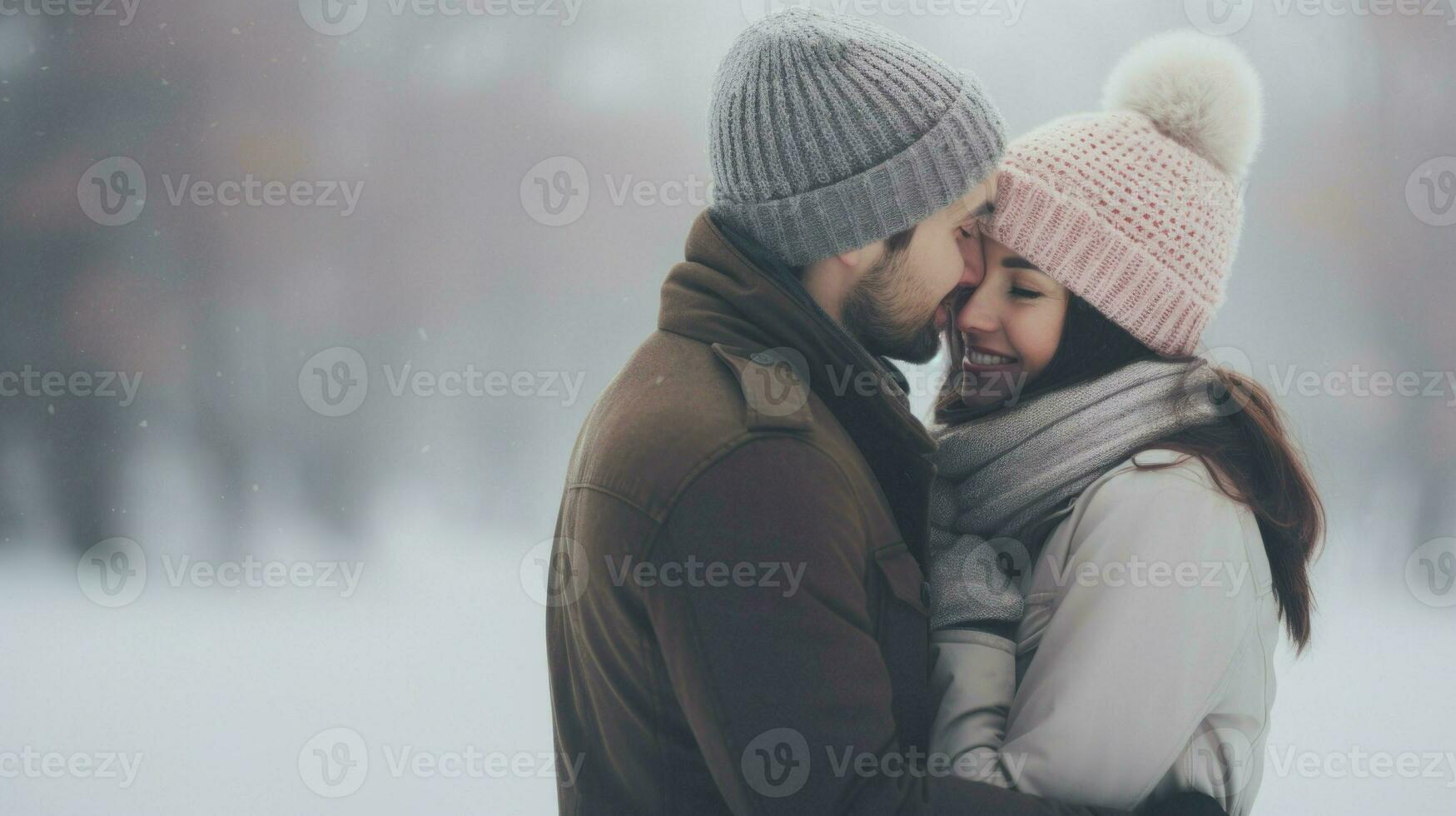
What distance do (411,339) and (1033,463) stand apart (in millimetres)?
1833

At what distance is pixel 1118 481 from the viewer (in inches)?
44.2

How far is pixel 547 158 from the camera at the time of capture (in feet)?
8.56

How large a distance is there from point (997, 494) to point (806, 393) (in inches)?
14.1

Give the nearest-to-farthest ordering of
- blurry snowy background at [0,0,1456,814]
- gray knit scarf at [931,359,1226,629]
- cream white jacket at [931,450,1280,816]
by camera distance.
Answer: cream white jacket at [931,450,1280,816] → gray knit scarf at [931,359,1226,629] → blurry snowy background at [0,0,1456,814]

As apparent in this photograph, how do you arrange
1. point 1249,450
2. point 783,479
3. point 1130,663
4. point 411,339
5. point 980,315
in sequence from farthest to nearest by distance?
point 411,339, point 980,315, point 1249,450, point 1130,663, point 783,479

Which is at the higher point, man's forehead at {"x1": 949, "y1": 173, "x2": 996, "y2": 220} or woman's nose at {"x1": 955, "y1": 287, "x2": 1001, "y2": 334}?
man's forehead at {"x1": 949, "y1": 173, "x2": 996, "y2": 220}

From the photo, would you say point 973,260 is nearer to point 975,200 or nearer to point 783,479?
point 975,200

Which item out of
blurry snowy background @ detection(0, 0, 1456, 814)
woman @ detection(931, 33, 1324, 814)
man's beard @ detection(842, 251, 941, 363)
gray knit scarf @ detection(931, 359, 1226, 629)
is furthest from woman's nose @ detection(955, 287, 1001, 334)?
blurry snowy background @ detection(0, 0, 1456, 814)

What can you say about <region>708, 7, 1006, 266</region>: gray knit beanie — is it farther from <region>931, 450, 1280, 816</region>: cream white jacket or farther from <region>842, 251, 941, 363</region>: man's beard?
<region>931, 450, 1280, 816</region>: cream white jacket

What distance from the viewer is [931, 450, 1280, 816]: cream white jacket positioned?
1030 millimetres

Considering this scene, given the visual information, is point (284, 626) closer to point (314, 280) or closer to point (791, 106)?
point (314, 280)

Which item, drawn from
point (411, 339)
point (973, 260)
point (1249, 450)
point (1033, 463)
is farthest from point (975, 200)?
point (411, 339)

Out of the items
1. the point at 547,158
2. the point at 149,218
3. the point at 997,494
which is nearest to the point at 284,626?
the point at 149,218

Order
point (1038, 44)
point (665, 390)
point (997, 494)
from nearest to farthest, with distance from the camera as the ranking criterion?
point (665, 390), point (997, 494), point (1038, 44)
